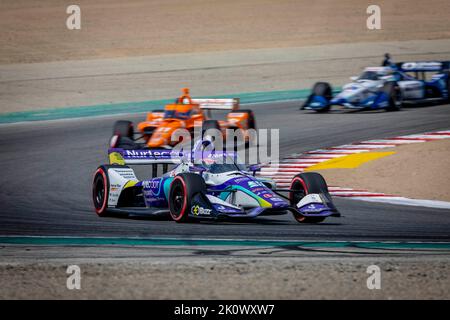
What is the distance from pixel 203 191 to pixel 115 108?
54.9 feet

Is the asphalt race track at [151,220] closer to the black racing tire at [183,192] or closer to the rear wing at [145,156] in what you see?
the black racing tire at [183,192]

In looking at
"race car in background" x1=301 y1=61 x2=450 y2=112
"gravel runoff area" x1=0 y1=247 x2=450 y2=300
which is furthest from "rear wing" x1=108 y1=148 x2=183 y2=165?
"race car in background" x1=301 y1=61 x2=450 y2=112

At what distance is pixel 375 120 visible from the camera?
25469mm

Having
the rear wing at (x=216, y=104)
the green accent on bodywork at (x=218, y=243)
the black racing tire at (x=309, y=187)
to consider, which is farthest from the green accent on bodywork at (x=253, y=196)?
the rear wing at (x=216, y=104)

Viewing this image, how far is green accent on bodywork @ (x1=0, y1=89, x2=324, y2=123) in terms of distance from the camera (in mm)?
27734

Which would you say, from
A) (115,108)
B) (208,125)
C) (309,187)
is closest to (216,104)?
(208,125)

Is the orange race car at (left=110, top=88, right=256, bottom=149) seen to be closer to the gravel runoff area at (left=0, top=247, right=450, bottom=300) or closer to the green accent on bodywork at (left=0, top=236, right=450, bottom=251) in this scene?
the green accent on bodywork at (left=0, top=236, right=450, bottom=251)

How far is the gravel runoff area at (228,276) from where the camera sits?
28.7 feet

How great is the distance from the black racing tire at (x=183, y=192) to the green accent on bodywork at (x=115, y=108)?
47.6ft

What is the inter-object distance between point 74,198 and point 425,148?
745 centimetres

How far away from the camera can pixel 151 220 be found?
1423 centimetres
